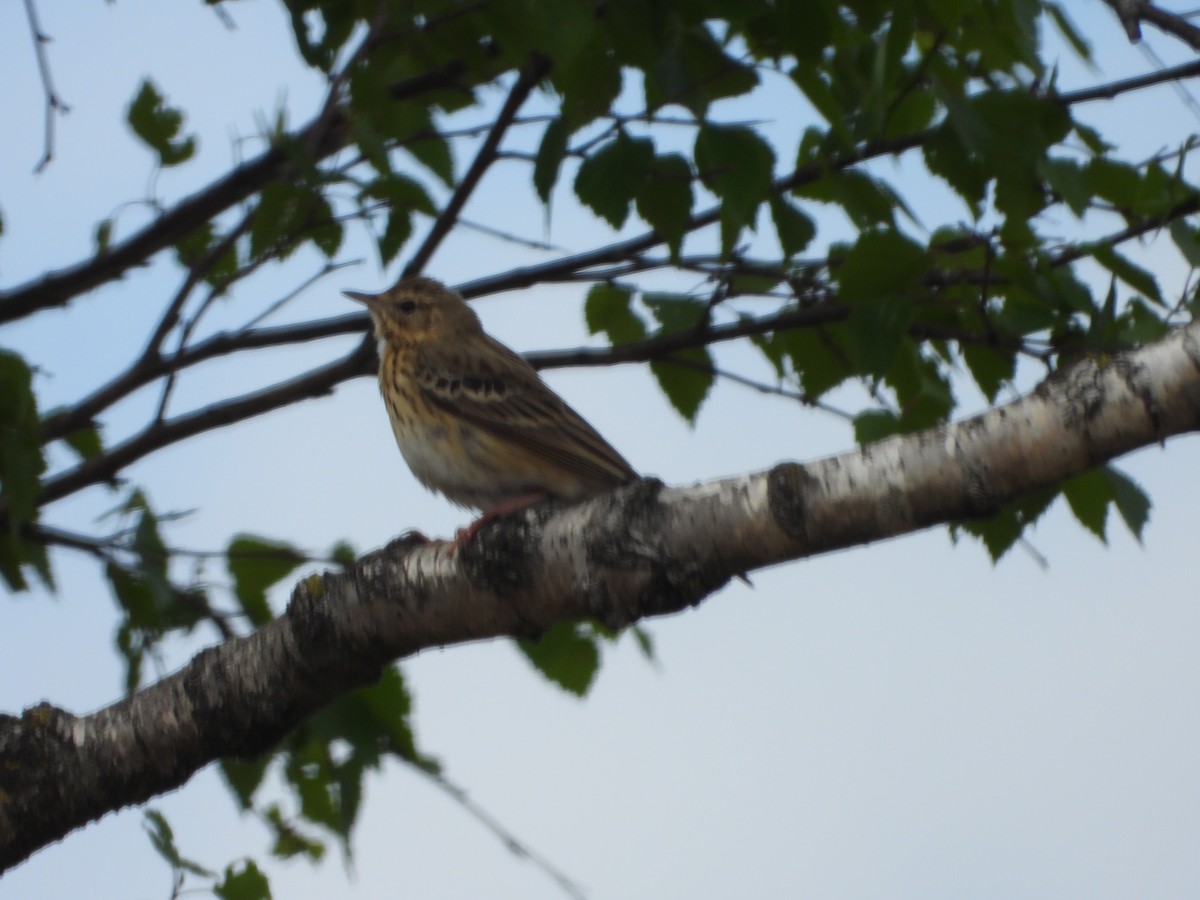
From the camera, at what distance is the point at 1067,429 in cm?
321

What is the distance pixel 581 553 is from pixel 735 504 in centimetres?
50

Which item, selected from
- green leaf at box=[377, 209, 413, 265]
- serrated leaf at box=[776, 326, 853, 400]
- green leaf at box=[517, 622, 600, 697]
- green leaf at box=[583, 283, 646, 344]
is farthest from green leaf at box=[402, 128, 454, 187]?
green leaf at box=[517, 622, 600, 697]

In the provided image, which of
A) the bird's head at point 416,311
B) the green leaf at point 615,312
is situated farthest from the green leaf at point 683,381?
the bird's head at point 416,311

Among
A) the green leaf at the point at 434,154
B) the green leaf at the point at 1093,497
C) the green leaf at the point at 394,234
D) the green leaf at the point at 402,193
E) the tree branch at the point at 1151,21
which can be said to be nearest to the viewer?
the tree branch at the point at 1151,21

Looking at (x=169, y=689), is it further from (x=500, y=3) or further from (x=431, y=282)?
(x=431, y=282)

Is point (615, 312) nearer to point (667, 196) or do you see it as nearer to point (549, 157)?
point (667, 196)

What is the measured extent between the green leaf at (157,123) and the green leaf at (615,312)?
1.72 metres

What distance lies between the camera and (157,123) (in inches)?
234

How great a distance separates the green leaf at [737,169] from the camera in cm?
457

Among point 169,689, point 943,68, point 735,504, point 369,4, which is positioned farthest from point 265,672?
point 943,68

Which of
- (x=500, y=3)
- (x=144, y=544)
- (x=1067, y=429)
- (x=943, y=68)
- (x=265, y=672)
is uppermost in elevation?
(x=500, y=3)

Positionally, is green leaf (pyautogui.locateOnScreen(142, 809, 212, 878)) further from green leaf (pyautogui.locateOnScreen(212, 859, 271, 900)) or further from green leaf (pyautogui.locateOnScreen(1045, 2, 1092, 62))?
green leaf (pyautogui.locateOnScreen(1045, 2, 1092, 62))

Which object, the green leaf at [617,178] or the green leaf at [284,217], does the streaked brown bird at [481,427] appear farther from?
the green leaf at [617,178]

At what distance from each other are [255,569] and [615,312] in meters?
1.85
